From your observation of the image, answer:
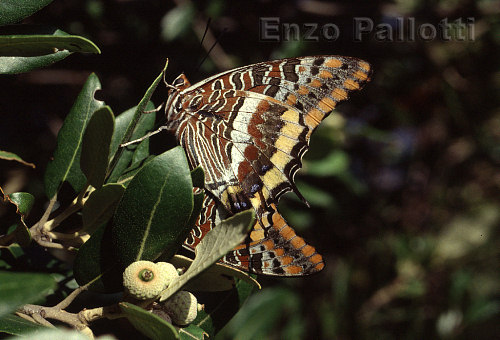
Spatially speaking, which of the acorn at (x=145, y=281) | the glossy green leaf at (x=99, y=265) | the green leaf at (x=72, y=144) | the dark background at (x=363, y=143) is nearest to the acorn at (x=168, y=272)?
the acorn at (x=145, y=281)

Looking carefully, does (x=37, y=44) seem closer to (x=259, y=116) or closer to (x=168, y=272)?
(x=168, y=272)

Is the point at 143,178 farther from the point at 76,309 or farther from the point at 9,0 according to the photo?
the point at 76,309

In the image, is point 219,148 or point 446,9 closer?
point 219,148

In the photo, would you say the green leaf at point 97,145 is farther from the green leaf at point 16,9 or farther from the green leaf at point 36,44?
the green leaf at point 16,9

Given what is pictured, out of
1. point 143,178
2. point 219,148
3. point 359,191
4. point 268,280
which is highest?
point 143,178

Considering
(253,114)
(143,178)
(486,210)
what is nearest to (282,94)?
(253,114)

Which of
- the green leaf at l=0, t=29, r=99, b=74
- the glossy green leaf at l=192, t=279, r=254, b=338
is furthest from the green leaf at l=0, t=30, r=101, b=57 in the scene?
the glossy green leaf at l=192, t=279, r=254, b=338

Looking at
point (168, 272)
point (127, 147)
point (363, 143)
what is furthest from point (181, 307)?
point (363, 143)
